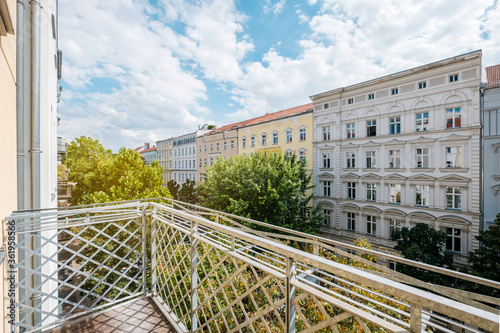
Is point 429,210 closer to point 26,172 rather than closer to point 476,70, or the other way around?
point 476,70

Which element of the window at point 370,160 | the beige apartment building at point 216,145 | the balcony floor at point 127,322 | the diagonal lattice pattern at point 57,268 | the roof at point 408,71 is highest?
the roof at point 408,71

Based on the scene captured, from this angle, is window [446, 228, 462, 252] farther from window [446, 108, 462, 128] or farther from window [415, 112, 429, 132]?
window [415, 112, 429, 132]

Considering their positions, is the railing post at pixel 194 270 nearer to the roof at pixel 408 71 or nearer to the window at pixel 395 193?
the window at pixel 395 193

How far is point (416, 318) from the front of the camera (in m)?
0.92

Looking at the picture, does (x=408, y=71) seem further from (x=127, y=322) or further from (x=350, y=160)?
(x=127, y=322)

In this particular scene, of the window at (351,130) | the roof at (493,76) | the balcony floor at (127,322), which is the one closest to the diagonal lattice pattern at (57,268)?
the balcony floor at (127,322)

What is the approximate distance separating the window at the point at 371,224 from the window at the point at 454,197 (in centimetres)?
509

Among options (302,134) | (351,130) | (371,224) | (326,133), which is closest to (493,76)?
(351,130)

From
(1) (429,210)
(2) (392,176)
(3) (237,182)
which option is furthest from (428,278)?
(3) (237,182)

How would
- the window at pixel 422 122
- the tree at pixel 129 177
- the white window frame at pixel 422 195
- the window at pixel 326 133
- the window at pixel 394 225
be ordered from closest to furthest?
the tree at pixel 129 177 < the white window frame at pixel 422 195 < the window at pixel 422 122 < the window at pixel 394 225 < the window at pixel 326 133

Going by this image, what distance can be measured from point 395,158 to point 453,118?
440 cm

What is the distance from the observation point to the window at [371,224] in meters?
19.9

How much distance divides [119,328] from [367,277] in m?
3.09

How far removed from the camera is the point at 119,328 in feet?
9.31
